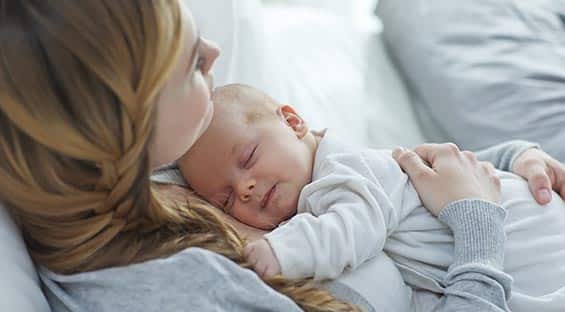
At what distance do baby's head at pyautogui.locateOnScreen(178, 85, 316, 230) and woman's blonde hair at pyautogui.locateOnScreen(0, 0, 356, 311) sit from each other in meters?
0.18

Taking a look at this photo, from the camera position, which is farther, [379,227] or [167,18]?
[379,227]

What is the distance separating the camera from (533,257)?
3.39ft

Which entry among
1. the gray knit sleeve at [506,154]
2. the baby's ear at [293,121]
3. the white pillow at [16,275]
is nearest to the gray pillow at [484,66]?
the gray knit sleeve at [506,154]

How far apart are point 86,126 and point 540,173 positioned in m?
0.65

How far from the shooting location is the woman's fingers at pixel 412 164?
1073 mm

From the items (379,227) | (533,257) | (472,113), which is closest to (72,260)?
(379,227)

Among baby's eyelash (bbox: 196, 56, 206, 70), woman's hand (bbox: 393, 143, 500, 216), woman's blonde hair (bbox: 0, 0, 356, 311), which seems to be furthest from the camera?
woman's hand (bbox: 393, 143, 500, 216)

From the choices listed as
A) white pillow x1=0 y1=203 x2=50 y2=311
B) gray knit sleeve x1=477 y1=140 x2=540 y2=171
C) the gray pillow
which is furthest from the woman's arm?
white pillow x1=0 y1=203 x2=50 y2=311

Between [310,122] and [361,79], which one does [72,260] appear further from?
[361,79]

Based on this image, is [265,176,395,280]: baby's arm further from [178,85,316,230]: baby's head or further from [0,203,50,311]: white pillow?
[0,203,50,311]: white pillow

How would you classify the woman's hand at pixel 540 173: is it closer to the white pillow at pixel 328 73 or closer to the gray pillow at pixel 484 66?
the gray pillow at pixel 484 66

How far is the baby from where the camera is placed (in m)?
0.94

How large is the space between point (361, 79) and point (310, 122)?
0.83 ft

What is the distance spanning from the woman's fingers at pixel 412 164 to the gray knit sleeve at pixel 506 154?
0.19 m
